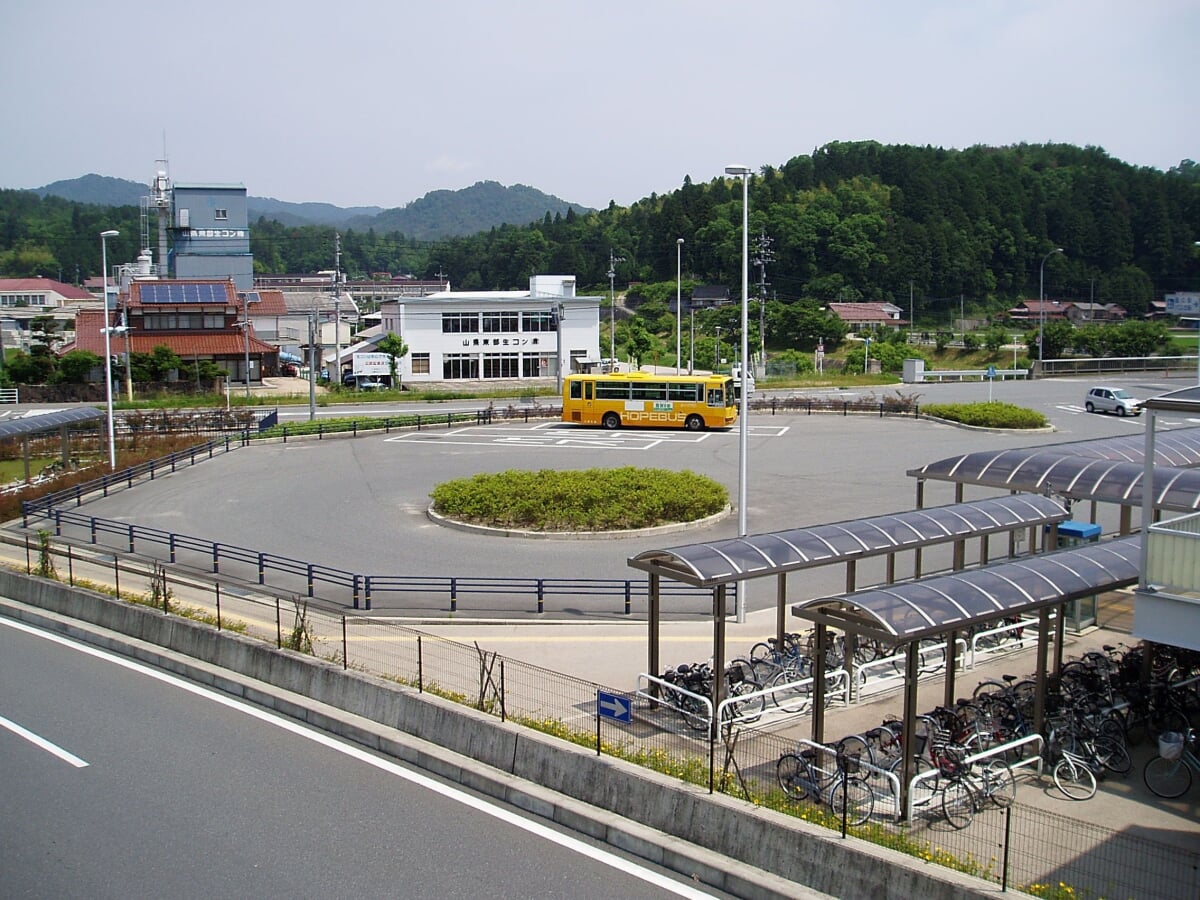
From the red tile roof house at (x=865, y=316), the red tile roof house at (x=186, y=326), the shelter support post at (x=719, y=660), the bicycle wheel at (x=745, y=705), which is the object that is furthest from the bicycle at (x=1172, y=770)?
the red tile roof house at (x=865, y=316)

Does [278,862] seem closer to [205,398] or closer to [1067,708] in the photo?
[1067,708]

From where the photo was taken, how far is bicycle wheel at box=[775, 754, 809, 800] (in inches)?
439

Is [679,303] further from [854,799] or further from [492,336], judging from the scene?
[854,799]

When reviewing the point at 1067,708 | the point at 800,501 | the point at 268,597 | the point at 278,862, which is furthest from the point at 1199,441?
the point at 278,862

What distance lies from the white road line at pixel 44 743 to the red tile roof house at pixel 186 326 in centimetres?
6270

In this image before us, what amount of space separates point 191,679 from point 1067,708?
481 inches

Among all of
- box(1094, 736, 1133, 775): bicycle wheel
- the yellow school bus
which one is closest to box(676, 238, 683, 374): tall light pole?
the yellow school bus

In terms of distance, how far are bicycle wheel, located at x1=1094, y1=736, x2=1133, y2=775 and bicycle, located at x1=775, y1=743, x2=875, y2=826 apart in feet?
9.67

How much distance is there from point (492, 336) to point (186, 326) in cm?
2189

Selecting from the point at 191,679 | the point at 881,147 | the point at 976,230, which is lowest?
the point at 191,679

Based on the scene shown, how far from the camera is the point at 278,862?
10633 mm

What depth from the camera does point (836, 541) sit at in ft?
51.0

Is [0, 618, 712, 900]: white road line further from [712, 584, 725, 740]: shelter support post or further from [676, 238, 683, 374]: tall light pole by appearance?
[676, 238, 683, 374]: tall light pole

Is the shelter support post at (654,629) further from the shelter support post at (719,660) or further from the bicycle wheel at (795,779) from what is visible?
the bicycle wheel at (795,779)
